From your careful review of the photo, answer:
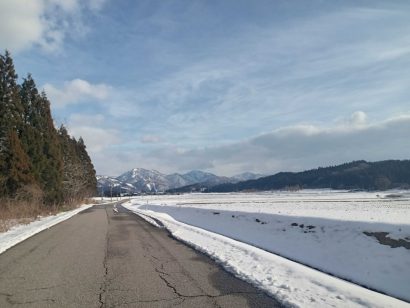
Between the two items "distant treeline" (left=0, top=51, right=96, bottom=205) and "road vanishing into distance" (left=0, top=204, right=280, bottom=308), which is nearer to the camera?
"road vanishing into distance" (left=0, top=204, right=280, bottom=308)

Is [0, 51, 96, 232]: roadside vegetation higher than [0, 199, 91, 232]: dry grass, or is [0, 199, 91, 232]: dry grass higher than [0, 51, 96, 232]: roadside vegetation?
[0, 51, 96, 232]: roadside vegetation

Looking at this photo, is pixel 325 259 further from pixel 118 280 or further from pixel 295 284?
pixel 118 280

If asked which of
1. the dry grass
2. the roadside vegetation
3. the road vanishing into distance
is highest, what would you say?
the roadside vegetation

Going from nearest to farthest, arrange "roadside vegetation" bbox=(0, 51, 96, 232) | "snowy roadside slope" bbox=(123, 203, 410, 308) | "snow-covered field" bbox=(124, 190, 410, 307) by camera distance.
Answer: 1. "snowy roadside slope" bbox=(123, 203, 410, 308)
2. "snow-covered field" bbox=(124, 190, 410, 307)
3. "roadside vegetation" bbox=(0, 51, 96, 232)

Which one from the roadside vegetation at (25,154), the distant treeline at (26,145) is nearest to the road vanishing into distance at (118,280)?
the roadside vegetation at (25,154)

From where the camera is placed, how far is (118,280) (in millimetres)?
9023

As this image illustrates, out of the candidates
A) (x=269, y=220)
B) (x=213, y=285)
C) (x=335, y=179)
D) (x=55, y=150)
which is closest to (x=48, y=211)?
(x=55, y=150)

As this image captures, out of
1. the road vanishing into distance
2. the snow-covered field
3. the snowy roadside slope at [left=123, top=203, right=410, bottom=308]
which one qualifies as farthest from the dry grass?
the snowy roadside slope at [left=123, top=203, right=410, bottom=308]

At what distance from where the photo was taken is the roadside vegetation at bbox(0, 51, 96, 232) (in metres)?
34.1

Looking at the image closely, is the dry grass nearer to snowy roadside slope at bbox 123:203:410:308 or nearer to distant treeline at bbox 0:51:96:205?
distant treeline at bbox 0:51:96:205

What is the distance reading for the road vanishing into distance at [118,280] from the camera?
284 inches

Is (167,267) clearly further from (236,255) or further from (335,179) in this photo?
(335,179)

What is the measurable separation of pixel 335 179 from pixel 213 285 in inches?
7295

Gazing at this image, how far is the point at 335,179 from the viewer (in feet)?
606
